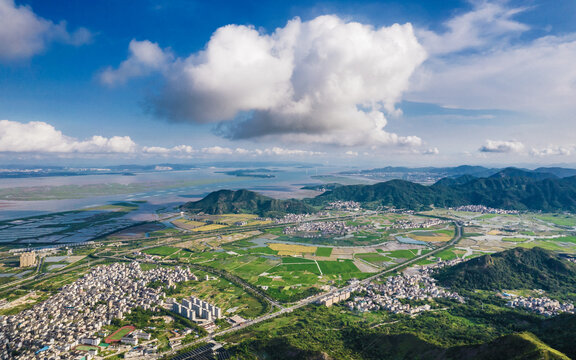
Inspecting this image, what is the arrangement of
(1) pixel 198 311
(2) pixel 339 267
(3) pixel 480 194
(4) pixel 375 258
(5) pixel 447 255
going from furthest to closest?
(3) pixel 480 194, (5) pixel 447 255, (4) pixel 375 258, (2) pixel 339 267, (1) pixel 198 311

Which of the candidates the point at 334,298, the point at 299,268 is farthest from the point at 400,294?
the point at 299,268

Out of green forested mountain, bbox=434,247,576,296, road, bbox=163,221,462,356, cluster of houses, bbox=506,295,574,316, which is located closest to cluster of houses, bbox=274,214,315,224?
road, bbox=163,221,462,356

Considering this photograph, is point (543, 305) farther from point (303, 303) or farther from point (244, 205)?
point (244, 205)

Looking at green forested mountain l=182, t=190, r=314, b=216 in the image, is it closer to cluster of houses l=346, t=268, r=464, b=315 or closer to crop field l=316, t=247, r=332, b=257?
crop field l=316, t=247, r=332, b=257

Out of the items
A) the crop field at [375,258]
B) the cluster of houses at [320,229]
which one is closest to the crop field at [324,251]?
the crop field at [375,258]

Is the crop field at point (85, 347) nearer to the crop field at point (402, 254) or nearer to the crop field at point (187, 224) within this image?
the crop field at point (402, 254)

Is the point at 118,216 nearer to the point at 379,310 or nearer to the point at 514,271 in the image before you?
the point at 379,310

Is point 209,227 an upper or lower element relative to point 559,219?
lower
